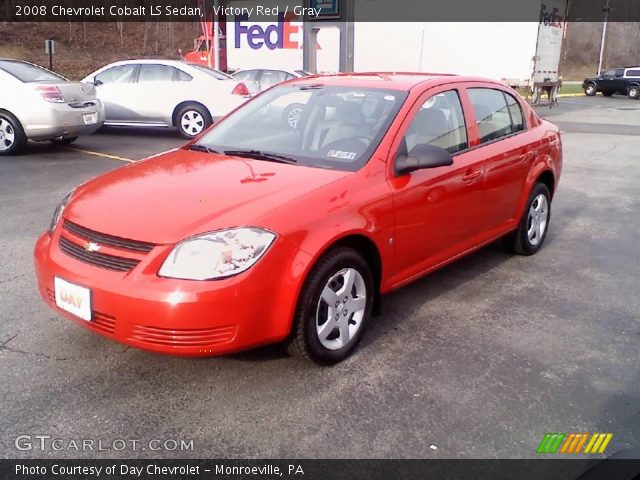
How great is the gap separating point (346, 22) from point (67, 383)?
42.3 feet

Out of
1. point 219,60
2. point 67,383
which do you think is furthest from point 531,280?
point 219,60

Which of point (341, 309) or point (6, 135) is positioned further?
point (6, 135)

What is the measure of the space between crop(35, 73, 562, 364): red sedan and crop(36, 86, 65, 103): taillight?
19.1 ft

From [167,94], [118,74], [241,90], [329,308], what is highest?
[118,74]

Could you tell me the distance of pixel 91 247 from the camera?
312cm

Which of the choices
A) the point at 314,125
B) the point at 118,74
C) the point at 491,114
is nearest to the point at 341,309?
the point at 314,125

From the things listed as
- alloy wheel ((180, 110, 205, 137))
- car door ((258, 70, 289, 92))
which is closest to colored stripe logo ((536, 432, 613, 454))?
alloy wheel ((180, 110, 205, 137))

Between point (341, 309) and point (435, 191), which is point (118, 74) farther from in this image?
point (341, 309)

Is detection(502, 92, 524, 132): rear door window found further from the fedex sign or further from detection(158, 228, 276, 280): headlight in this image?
the fedex sign

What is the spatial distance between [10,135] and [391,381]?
8.36 m

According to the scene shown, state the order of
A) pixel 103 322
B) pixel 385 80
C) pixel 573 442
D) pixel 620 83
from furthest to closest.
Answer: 1. pixel 620 83
2. pixel 385 80
3. pixel 103 322
4. pixel 573 442

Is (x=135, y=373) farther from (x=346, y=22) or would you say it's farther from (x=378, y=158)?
(x=346, y=22)

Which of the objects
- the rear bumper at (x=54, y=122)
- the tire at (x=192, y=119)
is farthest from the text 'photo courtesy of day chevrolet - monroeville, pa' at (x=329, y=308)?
the tire at (x=192, y=119)

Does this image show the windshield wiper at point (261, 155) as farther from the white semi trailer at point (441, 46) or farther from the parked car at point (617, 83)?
the parked car at point (617, 83)
